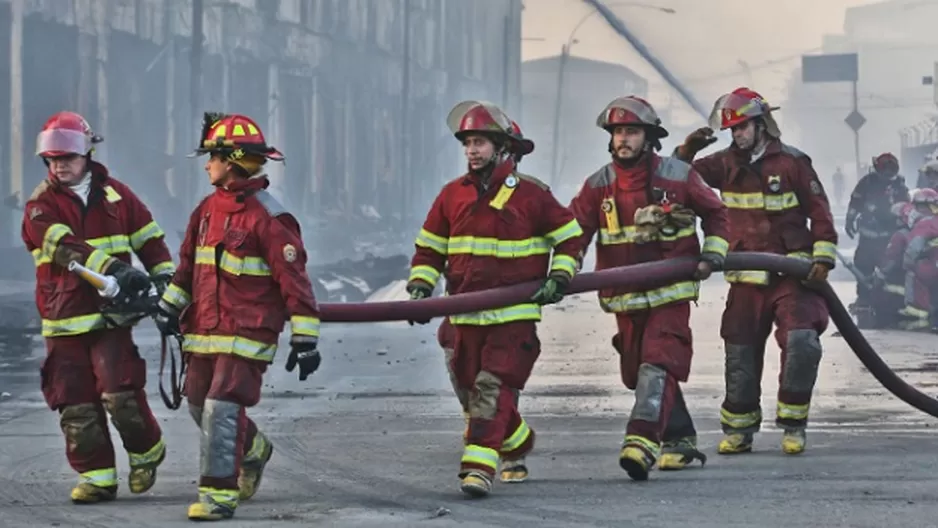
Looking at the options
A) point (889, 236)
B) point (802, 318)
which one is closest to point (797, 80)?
point (889, 236)

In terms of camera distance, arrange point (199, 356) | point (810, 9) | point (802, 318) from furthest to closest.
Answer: point (810, 9) → point (802, 318) → point (199, 356)

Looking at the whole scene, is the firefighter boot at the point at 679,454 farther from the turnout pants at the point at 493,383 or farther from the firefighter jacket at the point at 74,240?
the firefighter jacket at the point at 74,240

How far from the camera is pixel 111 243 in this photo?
835cm

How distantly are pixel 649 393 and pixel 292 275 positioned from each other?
210 centimetres

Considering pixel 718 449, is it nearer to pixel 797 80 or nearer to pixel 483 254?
pixel 483 254

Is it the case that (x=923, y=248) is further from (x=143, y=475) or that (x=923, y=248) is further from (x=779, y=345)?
(x=143, y=475)

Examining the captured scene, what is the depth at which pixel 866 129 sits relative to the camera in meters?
107

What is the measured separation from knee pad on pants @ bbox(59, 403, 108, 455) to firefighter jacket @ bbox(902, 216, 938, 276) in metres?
12.9

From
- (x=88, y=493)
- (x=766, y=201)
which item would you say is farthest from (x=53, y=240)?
(x=766, y=201)

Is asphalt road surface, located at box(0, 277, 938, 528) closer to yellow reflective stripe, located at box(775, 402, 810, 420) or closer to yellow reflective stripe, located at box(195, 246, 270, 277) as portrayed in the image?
yellow reflective stripe, located at box(775, 402, 810, 420)

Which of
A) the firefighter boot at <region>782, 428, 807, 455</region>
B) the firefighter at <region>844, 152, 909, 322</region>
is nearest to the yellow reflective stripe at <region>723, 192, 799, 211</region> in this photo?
A: the firefighter boot at <region>782, 428, 807, 455</region>

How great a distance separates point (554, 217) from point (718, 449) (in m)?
1.96

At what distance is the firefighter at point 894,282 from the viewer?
20.3 m

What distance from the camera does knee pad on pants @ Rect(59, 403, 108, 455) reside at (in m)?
8.24
